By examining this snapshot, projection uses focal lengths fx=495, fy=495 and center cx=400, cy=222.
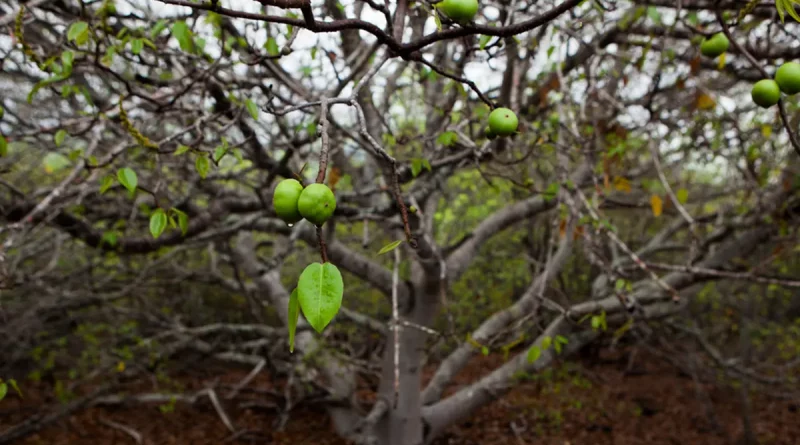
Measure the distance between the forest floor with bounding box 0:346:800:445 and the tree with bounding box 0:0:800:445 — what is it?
2.43 feet

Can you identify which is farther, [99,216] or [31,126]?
[99,216]

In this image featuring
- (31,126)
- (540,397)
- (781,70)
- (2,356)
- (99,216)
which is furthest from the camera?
(540,397)

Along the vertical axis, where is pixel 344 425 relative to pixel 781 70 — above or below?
below

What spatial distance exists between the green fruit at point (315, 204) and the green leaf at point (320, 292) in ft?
0.25

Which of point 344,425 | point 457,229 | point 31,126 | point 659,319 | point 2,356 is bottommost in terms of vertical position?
point 344,425

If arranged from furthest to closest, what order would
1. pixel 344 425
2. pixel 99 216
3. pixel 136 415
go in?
pixel 136 415
pixel 344 425
pixel 99 216

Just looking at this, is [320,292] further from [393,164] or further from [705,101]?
[705,101]

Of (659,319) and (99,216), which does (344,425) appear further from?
(659,319)

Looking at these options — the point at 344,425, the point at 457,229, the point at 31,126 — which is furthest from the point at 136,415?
the point at 457,229

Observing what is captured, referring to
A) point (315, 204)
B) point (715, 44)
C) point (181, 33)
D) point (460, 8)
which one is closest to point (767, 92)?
point (715, 44)

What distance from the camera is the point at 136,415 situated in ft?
19.4

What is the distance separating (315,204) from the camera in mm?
775

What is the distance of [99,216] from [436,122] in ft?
8.93

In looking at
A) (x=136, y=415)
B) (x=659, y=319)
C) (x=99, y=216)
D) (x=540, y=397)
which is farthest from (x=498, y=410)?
(x=99, y=216)
